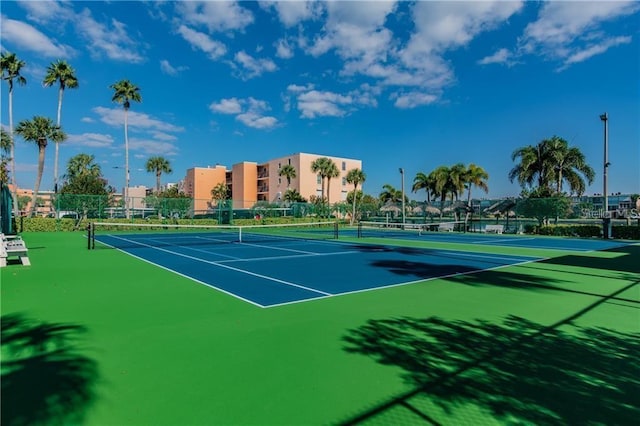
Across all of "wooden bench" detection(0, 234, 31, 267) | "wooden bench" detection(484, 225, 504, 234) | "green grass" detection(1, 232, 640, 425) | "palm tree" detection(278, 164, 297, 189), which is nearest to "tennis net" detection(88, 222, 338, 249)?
"wooden bench" detection(0, 234, 31, 267)

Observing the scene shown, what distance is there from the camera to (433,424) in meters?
3.08

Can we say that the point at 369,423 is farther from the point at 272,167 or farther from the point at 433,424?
the point at 272,167

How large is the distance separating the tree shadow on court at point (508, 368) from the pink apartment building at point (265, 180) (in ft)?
230

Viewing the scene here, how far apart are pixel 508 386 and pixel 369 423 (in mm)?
1625

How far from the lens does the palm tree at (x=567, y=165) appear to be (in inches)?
1406

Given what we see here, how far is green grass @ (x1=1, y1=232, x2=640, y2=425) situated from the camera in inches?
128

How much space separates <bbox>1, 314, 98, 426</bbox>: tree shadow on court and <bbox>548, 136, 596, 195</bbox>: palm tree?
134 ft

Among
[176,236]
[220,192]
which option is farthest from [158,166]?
[176,236]

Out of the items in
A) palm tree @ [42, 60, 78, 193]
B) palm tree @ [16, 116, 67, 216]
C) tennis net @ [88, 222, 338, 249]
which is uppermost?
palm tree @ [42, 60, 78, 193]

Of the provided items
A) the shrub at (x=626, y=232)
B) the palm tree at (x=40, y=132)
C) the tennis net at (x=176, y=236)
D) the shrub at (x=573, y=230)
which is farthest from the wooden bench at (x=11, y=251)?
the shrub at (x=626, y=232)

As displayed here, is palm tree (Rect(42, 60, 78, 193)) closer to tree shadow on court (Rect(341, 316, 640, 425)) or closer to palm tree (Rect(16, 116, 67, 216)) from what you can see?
palm tree (Rect(16, 116, 67, 216))

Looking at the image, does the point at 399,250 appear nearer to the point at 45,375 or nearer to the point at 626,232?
the point at 45,375

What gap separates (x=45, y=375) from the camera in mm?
3820

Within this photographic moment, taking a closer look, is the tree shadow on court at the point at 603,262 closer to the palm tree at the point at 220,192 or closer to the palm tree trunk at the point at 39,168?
the palm tree trunk at the point at 39,168
